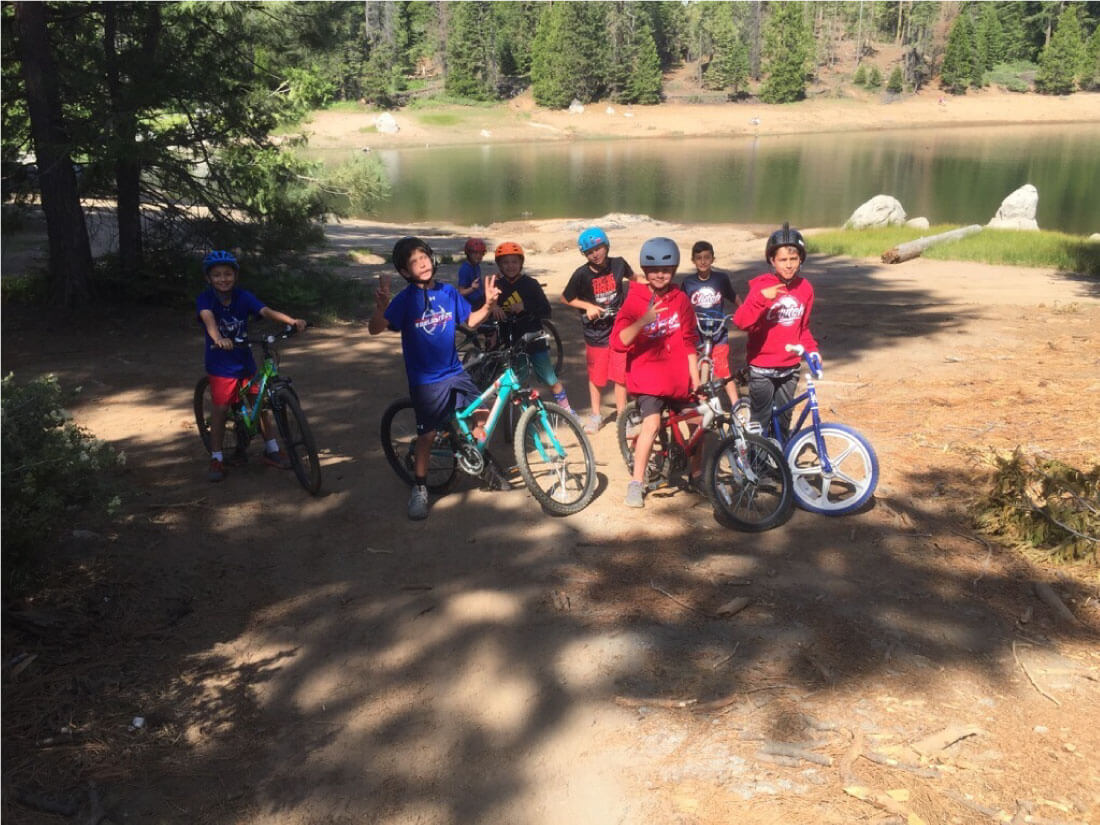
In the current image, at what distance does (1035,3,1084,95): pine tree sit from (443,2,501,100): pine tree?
2066 inches

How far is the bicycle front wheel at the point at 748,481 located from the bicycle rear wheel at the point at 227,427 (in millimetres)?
3665

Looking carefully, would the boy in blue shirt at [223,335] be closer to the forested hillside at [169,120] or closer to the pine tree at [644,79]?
the forested hillside at [169,120]

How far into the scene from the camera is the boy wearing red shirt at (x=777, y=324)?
5602mm

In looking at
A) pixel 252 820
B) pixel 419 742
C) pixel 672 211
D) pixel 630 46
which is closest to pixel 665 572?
pixel 419 742

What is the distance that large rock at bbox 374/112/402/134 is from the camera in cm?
7031

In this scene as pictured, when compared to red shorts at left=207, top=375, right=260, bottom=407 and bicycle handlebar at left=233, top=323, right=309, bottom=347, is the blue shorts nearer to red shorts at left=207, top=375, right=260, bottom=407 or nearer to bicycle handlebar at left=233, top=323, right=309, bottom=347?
bicycle handlebar at left=233, top=323, right=309, bottom=347

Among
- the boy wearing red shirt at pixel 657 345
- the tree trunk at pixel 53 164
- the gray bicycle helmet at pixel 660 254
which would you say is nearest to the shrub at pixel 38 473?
the boy wearing red shirt at pixel 657 345

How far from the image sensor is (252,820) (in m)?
3.54

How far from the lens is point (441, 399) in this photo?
237 inches

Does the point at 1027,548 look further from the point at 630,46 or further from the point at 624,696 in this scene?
the point at 630,46

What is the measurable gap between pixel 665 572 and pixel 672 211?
32633mm

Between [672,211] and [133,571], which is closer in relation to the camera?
[133,571]

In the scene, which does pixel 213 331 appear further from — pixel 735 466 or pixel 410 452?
pixel 735 466

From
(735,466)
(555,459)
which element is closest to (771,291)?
(735,466)
